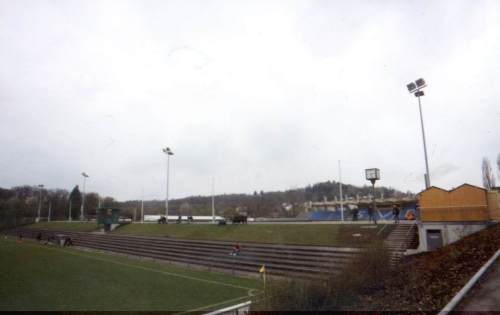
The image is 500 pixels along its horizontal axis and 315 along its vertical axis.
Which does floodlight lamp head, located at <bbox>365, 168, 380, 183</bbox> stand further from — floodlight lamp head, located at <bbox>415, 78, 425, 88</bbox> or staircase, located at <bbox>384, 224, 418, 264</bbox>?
floodlight lamp head, located at <bbox>415, 78, 425, 88</bbox>

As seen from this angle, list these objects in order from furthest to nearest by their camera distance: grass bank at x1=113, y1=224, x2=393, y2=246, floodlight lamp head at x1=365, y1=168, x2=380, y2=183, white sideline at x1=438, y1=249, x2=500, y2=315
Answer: floodlight lamp head at x1=365, y1=168, x2=380, y2=183 → grass bank at x1=113, y1=224, x2=393, y2=246 → white sideline at x1=438, y1=249, x2=500, y2=315

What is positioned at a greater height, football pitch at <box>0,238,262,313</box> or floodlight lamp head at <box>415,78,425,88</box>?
floodlight lamp head at <box>415,78,425,88</box>

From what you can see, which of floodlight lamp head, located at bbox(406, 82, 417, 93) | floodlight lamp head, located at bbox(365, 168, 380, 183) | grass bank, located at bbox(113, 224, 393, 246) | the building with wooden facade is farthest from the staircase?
floodlight lamp head, located at bbox(406, 82, 417, 93)

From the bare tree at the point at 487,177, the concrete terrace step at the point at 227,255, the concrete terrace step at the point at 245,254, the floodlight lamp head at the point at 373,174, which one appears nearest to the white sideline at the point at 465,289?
the concrete terrace step at the point at 245,254

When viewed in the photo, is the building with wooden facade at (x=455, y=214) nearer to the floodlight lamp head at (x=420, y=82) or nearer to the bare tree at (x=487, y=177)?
the floodlight lamp head at (x=420, y=82)

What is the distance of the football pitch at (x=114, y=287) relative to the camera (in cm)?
1405

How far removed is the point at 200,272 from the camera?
22906 millimetres

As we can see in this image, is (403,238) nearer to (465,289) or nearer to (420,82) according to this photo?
(465,289)

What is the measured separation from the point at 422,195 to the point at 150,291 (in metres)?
18.5

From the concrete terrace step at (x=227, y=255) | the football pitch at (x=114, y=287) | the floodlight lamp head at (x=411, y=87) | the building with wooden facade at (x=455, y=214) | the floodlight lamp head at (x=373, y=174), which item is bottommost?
the football pitch at (x=114, y=287)

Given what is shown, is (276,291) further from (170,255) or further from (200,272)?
(170,255)

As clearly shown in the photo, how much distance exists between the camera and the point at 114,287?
1739 centimetres

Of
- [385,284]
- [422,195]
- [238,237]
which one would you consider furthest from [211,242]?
[385,284]

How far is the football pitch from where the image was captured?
14.1 m
